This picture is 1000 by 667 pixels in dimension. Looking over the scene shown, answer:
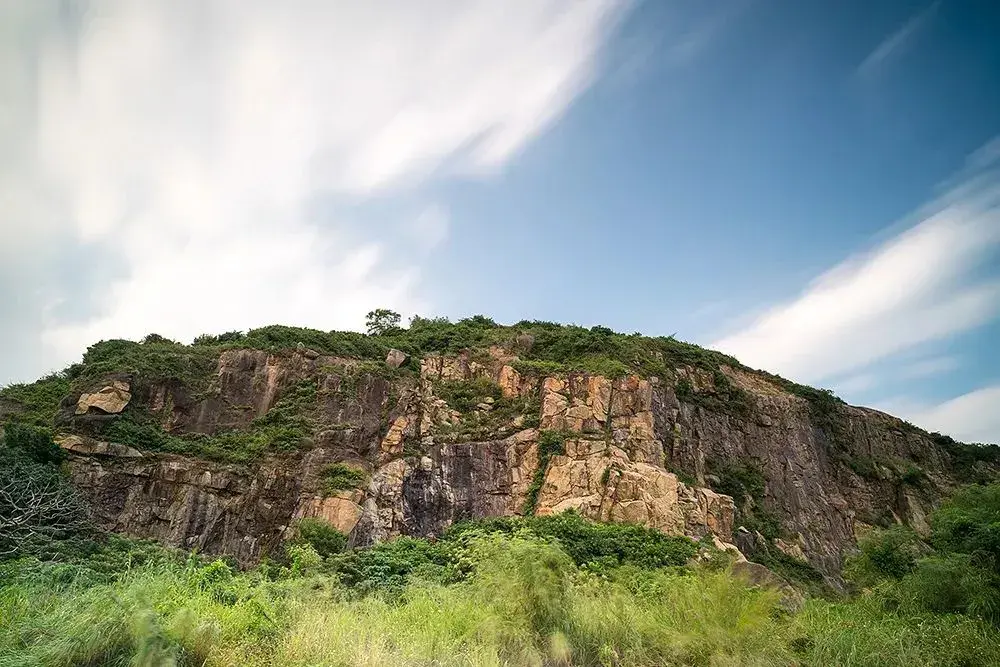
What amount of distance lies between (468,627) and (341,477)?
16.5 meters

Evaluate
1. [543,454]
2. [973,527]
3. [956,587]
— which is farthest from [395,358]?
[956,587]

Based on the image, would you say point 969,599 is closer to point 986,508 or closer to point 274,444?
point 986,508

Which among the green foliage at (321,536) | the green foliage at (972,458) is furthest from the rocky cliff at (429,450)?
the green foliage at (972,458)

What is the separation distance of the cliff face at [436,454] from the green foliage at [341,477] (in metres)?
0.07

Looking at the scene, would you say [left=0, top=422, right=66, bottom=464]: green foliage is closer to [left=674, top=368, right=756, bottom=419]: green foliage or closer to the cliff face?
the cliff face

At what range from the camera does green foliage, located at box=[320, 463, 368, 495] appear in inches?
958

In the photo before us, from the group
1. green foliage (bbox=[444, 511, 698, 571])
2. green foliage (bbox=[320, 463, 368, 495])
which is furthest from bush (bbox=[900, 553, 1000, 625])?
green foliage (bbox=[320, 463, 368, 495])

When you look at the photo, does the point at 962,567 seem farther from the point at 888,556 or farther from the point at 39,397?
the point at 39,397

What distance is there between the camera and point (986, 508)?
13.8m

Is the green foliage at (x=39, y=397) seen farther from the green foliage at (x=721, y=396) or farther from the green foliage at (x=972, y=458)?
the green foliage at (x=972, y=458)

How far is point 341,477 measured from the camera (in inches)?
973

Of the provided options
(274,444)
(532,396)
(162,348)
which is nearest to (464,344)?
(532,396)

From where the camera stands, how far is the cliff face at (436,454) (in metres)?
23.4

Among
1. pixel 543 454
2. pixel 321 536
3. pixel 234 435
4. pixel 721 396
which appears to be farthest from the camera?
pixel 721 396
